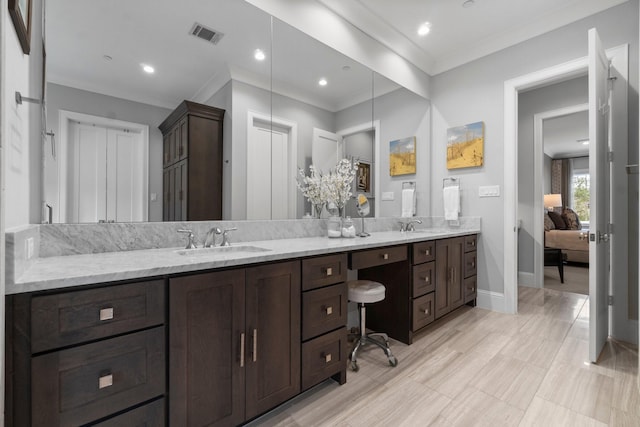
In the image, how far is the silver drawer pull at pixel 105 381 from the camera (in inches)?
36.3

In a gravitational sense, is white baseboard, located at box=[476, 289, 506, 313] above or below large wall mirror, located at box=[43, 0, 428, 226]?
below

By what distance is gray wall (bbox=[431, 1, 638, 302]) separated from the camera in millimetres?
2455

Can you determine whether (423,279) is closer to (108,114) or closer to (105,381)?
(105,381)

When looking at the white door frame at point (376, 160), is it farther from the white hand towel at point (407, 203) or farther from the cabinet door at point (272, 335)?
the cabinet door at point (272, 335)

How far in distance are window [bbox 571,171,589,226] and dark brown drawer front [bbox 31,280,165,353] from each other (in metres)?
10.8

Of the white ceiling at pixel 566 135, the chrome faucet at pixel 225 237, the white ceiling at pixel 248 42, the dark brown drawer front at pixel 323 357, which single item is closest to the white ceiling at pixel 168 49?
the white ceiling at pixel 248 42

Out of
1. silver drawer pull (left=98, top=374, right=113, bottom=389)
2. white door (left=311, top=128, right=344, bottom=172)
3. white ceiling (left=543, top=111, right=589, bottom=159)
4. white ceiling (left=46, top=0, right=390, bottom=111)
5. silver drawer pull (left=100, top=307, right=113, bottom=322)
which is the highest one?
white ceiling (left=543, top=111, right=589, bottom=159)

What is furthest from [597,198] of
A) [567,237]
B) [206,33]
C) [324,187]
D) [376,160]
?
[567,237]

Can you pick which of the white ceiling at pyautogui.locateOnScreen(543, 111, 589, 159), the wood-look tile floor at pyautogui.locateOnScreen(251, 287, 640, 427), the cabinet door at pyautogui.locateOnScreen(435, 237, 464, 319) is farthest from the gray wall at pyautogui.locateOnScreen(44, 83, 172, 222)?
the white ceiling at pyautogui.locateOnScreen(543, 111, 589, 159)

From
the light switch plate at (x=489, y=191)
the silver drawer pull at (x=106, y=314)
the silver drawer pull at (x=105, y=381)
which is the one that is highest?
the light switch plate at (x=489, y=191)

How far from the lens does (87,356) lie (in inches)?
35.2

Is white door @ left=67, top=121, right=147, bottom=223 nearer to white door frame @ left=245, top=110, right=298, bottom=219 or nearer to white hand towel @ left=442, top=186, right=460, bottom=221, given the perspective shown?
white door frame @ left=245, top=110, right=298, bottom=219

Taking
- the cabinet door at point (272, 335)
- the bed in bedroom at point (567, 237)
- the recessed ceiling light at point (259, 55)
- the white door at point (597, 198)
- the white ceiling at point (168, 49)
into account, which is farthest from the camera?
the bed in bedroom at point (567, 237)

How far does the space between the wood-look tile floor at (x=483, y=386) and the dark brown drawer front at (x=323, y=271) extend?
631 mm
